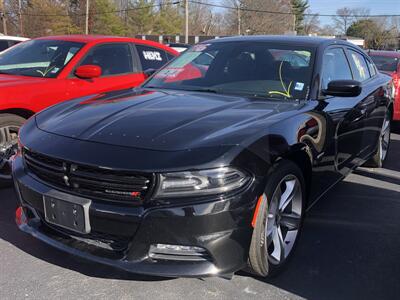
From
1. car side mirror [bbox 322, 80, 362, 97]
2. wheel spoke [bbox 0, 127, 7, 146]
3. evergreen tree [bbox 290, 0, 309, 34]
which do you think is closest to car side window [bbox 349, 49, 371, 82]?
car side mirror [bbox 322, 80, 362, 97]

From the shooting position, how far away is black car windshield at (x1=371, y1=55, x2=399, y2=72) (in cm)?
878

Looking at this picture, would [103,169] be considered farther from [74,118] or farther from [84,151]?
[74,118]

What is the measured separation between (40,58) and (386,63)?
6.92 metres

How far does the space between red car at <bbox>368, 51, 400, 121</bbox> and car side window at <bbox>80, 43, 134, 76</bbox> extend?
465cm

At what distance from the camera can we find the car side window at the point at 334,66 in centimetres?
375

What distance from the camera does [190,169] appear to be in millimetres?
2312

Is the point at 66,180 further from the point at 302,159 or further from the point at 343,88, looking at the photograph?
the point at 343,88

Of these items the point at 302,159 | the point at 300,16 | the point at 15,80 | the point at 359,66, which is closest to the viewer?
the point at 302,159

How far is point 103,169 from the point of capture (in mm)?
2381

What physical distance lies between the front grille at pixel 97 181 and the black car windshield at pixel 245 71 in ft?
5.11

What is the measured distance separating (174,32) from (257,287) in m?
70.7

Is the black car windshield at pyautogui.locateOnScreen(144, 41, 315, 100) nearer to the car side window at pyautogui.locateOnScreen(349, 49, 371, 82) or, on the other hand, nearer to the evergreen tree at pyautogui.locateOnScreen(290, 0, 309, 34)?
the car side window at pyautogui.locateOnScreen(349, 49, 371, 82)

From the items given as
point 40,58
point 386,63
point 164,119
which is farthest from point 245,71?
point 386,63

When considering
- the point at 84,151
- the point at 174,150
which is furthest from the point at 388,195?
the point at 84,151
